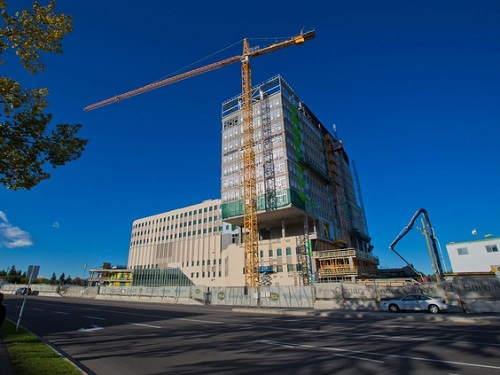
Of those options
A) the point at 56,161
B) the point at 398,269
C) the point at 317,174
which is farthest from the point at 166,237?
the point at 56,161

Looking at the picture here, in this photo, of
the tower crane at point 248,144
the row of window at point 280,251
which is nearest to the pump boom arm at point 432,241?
the row of window at point 280,251

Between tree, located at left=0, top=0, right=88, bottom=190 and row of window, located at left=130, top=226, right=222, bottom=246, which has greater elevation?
row of window, located at left=130, top=226, right=222, bottom=246

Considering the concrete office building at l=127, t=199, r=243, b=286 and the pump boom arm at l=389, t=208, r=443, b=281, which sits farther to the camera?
the concrete office building at l=127, t=199, r=243, b=286

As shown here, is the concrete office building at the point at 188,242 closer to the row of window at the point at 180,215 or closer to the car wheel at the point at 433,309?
the row of window at the point at 180,215

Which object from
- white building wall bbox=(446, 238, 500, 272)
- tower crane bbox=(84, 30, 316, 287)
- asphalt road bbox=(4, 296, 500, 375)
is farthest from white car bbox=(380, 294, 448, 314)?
white building wall bbox=(446, 238, 500, 272)

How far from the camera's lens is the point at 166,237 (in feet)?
304

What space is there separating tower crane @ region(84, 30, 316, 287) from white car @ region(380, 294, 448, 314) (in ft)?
110

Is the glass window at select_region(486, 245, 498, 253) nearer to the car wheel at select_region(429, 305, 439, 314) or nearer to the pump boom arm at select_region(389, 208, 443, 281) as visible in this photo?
the pump boom arm at select_region(389, 208, 443, 281)

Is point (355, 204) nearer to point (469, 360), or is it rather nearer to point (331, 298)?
point (331, 298)

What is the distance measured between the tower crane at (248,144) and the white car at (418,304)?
33.7m

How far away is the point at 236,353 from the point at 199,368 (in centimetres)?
182

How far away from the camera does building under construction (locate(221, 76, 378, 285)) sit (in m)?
53.9

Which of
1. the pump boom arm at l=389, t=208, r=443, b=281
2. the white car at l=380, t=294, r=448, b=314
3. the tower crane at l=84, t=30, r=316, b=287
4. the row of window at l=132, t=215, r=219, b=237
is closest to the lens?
the white car at l=380, t=294, r=448, b=314

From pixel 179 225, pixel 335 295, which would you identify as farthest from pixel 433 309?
pixel 179 225
